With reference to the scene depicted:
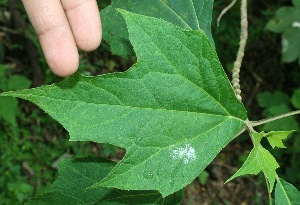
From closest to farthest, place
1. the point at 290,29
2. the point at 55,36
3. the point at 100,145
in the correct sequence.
A: the point at 55,36, the point at 290,29, the point at 100,145

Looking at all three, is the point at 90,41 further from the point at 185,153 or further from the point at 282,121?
the point at 282,121

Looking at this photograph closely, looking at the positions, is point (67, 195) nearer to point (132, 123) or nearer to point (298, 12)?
point (132, 123)

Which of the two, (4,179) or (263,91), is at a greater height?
(4,179)

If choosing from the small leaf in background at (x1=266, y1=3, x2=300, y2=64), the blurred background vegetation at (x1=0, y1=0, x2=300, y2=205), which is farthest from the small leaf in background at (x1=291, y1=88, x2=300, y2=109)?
the small leaf in background at (x1=266, y1=3, x2=300, y2=64)

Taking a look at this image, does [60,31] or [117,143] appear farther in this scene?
[60,31]

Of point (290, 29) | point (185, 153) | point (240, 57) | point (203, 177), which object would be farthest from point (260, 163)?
point (203, 177)

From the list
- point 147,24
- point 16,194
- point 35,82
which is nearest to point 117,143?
point 147,24

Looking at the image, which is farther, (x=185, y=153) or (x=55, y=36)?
(x=55, y=36)

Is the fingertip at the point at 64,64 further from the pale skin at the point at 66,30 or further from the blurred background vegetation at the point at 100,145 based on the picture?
the blurred background vegetation at the point at 100,145
